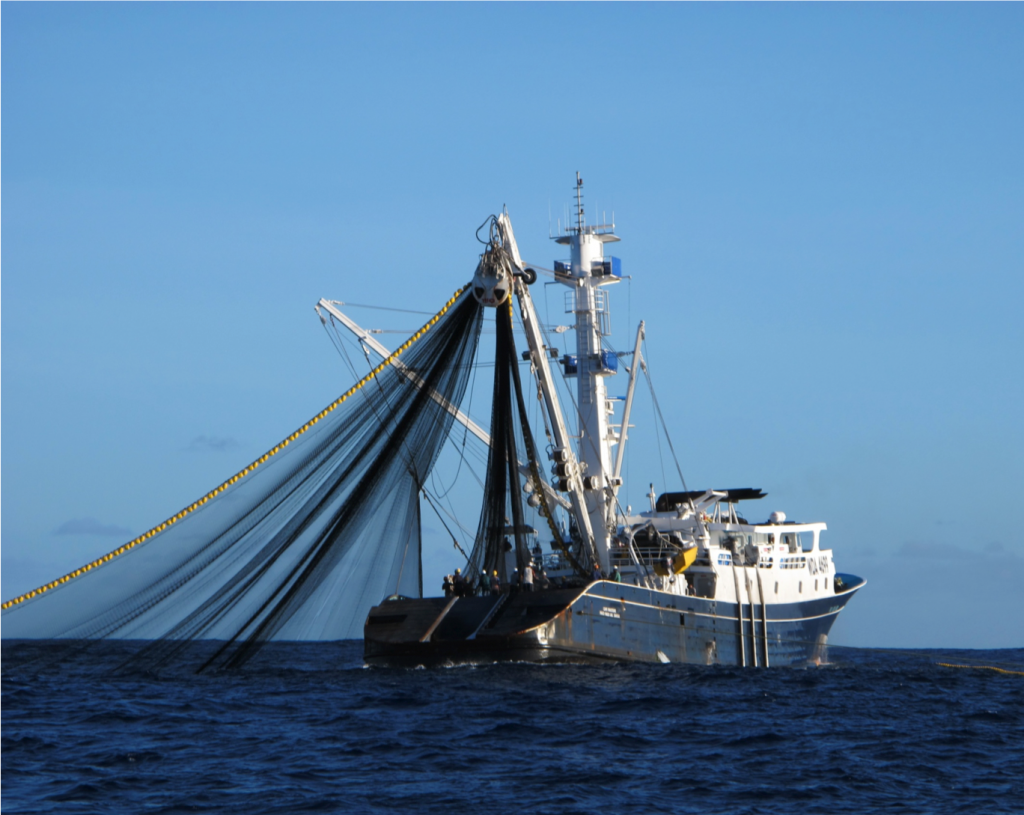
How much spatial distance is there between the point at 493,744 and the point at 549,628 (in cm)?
1088

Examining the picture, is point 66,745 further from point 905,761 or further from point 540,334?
point 540,334

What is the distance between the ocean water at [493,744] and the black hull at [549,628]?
66cm

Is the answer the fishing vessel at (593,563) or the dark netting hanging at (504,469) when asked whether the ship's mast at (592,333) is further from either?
the dark netting hanging at (504,469)

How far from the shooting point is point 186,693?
28859 mm

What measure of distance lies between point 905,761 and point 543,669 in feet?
41.4

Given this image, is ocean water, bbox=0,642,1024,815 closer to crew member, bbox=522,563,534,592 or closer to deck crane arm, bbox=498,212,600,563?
crew member, bbox=522,563,534,592

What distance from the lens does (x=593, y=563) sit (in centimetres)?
3928

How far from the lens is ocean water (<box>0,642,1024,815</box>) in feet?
58.4

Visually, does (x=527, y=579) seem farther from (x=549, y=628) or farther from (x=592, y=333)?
(x=592, y=333)

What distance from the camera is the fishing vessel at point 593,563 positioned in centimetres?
3309

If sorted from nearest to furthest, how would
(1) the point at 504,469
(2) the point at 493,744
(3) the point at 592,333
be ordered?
(2) the point at 493,744, (1) the point at 504,469, (3) the point at 592,333

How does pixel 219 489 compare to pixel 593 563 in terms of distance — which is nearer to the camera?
pixel 219 489

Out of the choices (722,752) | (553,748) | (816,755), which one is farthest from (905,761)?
(553,748)

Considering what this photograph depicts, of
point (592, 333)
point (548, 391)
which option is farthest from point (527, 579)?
point (592, 333)
